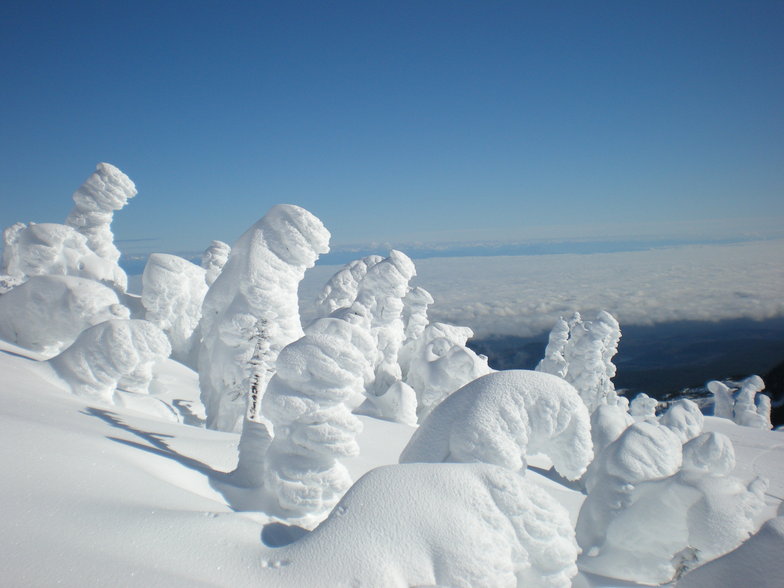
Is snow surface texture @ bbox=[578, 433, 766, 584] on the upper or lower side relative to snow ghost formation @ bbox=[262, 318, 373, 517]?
lower

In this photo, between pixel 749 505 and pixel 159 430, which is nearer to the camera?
pixel 749 505

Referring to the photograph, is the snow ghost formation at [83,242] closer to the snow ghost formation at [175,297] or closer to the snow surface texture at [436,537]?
the snow ghost formation at [175,297]

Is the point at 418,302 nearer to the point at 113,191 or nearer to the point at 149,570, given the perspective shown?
the point at 113,191

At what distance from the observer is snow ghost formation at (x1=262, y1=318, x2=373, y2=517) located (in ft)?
25.2

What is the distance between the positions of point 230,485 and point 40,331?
38.9 feet

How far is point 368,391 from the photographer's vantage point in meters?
25.6

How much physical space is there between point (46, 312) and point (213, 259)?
1130 centimetres

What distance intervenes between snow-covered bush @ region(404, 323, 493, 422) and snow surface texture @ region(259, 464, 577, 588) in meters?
13.1

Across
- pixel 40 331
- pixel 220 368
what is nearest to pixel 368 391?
pixel 220 368

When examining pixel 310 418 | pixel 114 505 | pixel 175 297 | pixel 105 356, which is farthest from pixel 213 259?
pixel 114 505

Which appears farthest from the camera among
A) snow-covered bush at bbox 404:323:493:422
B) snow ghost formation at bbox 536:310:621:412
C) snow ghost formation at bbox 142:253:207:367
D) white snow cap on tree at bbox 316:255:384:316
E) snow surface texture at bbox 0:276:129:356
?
snow ghost formation at bbox 536:310:621:412

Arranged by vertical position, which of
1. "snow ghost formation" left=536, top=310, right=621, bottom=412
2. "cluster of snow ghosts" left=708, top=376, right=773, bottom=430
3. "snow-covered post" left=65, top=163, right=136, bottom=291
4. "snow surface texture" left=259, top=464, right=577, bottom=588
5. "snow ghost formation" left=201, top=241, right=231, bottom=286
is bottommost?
"cluster of snow ghosts" left=708, top=376, right=773, bottom=430

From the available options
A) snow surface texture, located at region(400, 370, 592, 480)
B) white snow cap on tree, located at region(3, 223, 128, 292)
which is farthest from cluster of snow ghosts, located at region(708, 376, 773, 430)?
white snow cap on tree, located at region(3, 223, 128, 292)

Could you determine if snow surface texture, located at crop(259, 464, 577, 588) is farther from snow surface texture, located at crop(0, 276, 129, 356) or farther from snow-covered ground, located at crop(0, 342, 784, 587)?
snow surface texture, located at crop(0, 276, 129, 356)
